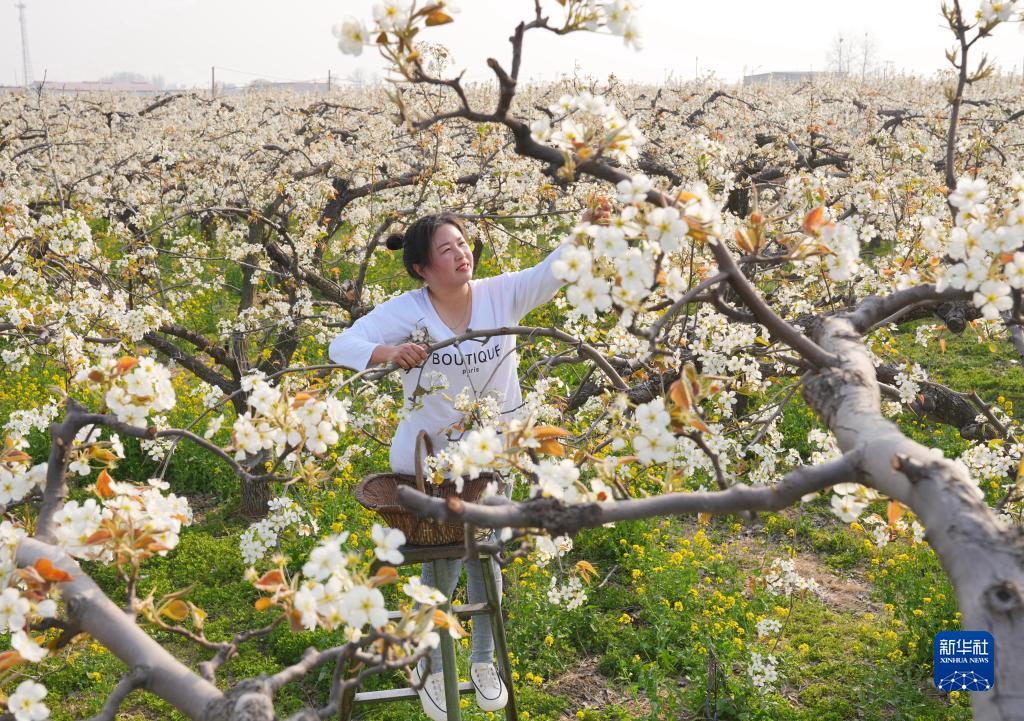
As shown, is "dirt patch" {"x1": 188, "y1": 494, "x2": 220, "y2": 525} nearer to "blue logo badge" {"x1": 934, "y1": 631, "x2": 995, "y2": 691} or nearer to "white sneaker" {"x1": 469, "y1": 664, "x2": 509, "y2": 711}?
"white sneaker" {"x1": 469, "y1": 664, "x2": 509, "y2": 711}

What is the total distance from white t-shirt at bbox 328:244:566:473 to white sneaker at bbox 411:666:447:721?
82cm

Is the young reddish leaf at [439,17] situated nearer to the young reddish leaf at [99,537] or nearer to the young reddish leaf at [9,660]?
the young reddish leaf at [99,537]

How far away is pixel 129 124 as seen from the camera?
531 inches

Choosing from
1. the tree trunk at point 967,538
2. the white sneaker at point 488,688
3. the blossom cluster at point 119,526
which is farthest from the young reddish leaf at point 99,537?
the white sneaker at point 488,688

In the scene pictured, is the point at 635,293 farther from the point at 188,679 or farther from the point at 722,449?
the point at 722,449

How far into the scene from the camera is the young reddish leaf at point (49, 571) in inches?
56.6

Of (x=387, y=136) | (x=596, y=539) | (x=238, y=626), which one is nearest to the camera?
(x=238, y=626)

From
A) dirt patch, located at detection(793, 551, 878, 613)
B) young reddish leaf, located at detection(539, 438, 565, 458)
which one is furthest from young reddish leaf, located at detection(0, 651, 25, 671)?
dirt patch, located at detection(793, 551, 878, 613)

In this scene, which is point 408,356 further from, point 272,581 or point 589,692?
point 589,692

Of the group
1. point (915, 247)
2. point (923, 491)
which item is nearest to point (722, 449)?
point (915, 247)

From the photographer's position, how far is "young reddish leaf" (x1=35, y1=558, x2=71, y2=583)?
144cm

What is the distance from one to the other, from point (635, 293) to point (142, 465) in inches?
194

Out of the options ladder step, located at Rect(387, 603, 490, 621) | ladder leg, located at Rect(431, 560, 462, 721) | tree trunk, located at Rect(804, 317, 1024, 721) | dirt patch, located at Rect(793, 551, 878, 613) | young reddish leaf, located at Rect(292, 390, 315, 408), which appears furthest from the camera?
dirt patch, located at Rect(793, 551, 878, 613)

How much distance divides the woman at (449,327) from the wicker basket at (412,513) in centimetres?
22
